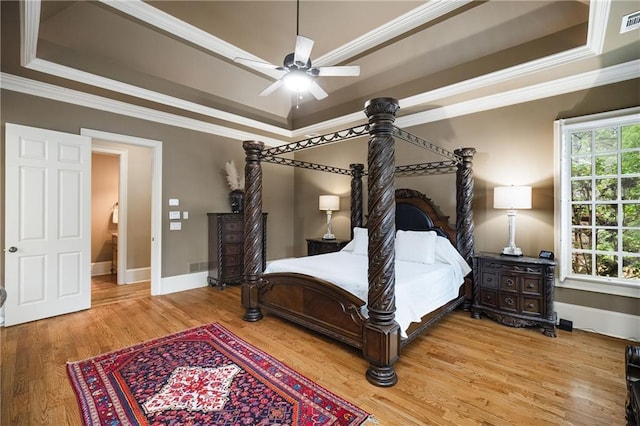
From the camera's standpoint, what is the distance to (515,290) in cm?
335

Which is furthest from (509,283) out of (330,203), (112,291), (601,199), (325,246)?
(112,291)

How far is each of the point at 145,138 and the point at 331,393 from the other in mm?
4440

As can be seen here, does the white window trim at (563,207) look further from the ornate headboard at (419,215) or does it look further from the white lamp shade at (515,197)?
the ornate headboard at (419,215)

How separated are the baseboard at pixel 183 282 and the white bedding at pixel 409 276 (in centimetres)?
222

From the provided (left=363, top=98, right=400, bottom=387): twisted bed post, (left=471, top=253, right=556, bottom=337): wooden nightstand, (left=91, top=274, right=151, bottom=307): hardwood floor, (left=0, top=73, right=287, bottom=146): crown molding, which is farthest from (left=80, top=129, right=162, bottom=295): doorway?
(left=471, top=253, right=556, bottom=337): wooden nightstand

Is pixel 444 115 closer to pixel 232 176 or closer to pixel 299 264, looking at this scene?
pixel 299 264

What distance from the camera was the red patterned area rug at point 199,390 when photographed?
6.19ft

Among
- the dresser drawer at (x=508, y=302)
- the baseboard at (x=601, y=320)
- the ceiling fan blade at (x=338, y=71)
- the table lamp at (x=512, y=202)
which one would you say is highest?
the ceiling fan blade at (x=338, y=71)

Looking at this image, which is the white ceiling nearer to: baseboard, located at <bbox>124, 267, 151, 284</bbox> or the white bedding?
the white bedding

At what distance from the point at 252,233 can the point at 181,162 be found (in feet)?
7.67

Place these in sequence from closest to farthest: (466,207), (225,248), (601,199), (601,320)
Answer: (601,320), (601,199), (466,207), (225,248)

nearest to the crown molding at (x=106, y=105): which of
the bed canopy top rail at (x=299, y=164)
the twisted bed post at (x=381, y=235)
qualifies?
the bed canopy top rail at (x=299, y=164)

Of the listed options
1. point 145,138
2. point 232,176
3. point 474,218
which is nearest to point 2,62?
point 145,138

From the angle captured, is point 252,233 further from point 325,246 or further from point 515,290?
point 515,290
